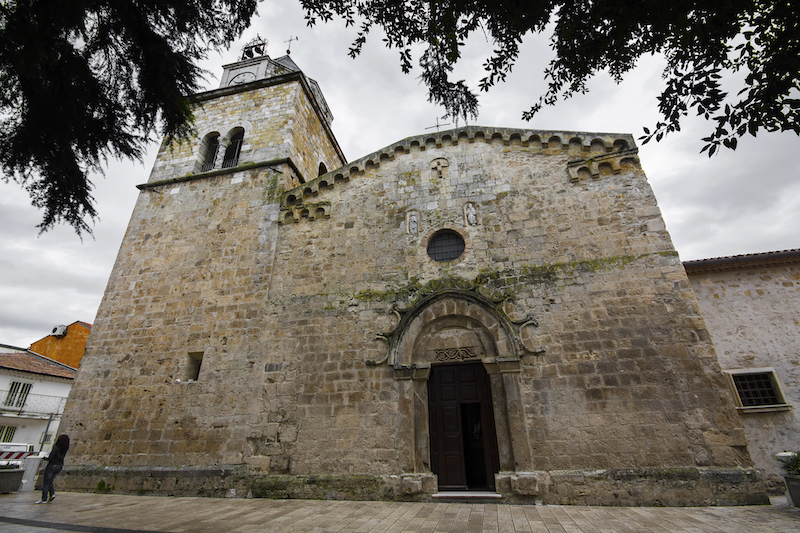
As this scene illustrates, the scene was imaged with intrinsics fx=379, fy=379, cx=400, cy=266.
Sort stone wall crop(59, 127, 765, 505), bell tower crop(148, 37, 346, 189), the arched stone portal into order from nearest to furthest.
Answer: stone wall crop(59, 127, 765, 505) → the arched stone portal → bell tower crop(148, 37, 346, 189)

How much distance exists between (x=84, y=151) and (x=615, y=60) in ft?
23.2

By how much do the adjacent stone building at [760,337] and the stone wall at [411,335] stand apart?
3048 mm

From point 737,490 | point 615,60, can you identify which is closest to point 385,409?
point 737,490

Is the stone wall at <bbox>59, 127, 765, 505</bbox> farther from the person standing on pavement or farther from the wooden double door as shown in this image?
the person standing on pavement

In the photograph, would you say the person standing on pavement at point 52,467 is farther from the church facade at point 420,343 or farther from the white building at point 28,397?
the white building at point 28,397

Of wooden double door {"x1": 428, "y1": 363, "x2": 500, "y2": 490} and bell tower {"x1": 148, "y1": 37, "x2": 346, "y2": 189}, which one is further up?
bell tower {"x1": 148, "y1": 37, "x2": 346, "y2": 189}

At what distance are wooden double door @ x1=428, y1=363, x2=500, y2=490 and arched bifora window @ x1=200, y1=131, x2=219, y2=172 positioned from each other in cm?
1028

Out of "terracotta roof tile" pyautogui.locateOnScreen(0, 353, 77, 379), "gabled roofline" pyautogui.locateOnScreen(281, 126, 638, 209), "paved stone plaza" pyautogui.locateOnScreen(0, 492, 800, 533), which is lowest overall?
"paved stone plaza" pyautogui.locateOnScreen(0, 492, 800, 533)

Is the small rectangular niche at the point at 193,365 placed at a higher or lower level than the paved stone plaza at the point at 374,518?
higher

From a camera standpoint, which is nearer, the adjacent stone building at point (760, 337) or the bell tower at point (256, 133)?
the adjacent stone building at point (760, 337)

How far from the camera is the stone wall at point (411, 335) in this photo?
691 cm

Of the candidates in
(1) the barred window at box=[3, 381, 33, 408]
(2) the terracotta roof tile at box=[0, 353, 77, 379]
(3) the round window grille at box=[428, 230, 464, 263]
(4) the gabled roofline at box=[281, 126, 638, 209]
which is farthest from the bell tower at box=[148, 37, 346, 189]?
(1) the barred window at box=[3, 381, 33, 408]

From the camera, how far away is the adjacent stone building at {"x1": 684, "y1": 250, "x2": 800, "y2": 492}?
846cm

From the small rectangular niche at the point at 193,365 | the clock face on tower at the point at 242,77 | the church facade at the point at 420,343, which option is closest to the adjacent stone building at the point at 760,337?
the church facade at the point at 420,343
